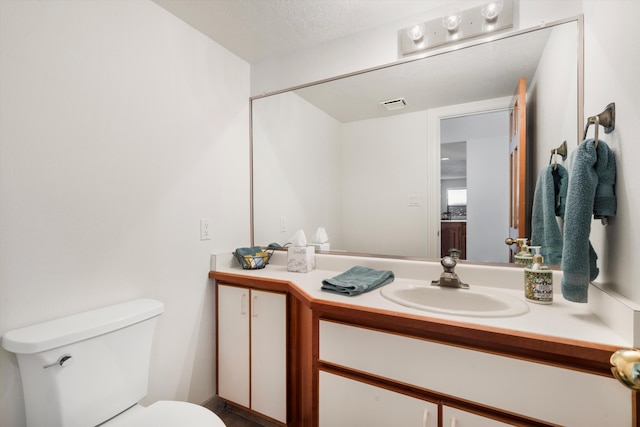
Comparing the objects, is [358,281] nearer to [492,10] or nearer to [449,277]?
[449,277]

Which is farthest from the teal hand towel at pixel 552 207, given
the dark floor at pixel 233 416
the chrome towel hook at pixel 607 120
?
the dark floor at pixel 233 416

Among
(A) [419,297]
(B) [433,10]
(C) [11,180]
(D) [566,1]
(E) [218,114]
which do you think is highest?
(B) [433,10]

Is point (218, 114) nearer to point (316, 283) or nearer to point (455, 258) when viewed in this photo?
point (316, 283)

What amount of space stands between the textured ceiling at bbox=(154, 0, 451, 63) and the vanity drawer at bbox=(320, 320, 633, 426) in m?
1.57

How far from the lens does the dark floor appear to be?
5.44ft

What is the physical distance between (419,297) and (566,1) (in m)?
1.44

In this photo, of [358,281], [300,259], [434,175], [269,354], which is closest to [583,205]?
[434,175]

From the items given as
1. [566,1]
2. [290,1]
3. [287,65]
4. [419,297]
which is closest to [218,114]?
[287,65]

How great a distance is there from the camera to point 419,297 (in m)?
1.38

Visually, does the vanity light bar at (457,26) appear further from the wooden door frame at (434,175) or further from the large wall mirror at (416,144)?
the wooden door frame at (434,175)

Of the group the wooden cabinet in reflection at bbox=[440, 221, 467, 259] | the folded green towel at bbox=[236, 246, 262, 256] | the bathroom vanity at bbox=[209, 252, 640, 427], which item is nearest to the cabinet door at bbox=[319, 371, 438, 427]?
the bathroom vanity at bbox=[209, 252, 640, 427]

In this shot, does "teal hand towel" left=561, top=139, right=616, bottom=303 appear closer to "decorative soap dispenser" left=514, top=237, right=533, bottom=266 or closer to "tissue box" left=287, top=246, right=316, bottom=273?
"decorative soap dispenser" left=514, top=237, right=533, bottom=266

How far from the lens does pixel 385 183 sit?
5.63 ft

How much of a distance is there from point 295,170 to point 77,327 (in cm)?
142
